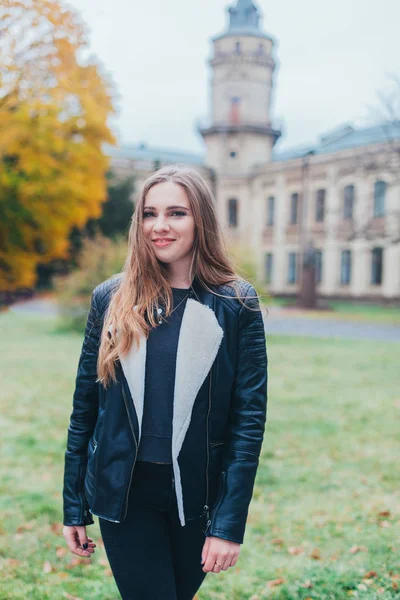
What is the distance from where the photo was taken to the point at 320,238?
37.2 meters

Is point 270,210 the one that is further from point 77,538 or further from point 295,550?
point 77,538

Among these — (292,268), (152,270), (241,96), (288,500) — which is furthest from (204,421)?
(241,96)

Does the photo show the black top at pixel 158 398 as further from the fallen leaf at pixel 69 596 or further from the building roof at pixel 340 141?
the building roof at pixel 340 141

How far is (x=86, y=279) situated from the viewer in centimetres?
1938

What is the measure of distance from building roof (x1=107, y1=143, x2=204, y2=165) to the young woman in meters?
42.7

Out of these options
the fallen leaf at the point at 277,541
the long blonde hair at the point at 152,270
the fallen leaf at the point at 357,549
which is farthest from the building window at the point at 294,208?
the long blonde hair at the point at 152,270

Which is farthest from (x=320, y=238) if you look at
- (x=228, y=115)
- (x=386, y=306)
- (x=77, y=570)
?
(x=77, y=570)

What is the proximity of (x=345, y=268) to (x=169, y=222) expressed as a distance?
115 ft

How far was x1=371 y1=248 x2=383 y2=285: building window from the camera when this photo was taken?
33781mm

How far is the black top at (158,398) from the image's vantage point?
200cm

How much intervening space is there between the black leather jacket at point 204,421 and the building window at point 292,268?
37.6 meters

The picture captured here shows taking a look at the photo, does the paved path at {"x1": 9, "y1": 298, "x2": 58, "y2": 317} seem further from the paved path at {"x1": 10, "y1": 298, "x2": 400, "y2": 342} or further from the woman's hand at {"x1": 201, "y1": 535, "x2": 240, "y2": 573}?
the woman's hand at {"x1": 201, "y1": 535, "x2": 240, "y2": 573}

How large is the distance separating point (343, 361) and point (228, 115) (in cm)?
3058

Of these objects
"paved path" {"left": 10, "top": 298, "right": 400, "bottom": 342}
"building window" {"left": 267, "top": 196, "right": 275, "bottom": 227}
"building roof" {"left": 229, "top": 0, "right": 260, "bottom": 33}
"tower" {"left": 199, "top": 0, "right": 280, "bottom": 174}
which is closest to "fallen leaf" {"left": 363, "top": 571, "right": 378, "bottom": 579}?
"paved path" {"left": 10, "top": 298, "right": 400, "bottom": 342}
